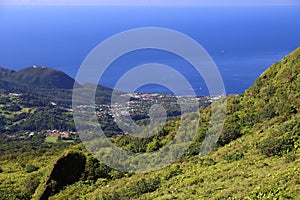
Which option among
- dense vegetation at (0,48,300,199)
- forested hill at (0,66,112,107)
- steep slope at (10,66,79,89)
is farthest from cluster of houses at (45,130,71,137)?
dense vegetation at (0,48,300,199)

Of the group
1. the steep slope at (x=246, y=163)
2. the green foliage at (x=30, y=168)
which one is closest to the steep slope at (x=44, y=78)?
the green foliage at (x=30, y=168)

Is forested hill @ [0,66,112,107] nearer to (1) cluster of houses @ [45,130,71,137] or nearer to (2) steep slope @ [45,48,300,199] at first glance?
(1) cluster of houses @ [45,130,71,137]

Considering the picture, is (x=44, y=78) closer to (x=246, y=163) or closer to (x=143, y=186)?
(x=143, y=186)

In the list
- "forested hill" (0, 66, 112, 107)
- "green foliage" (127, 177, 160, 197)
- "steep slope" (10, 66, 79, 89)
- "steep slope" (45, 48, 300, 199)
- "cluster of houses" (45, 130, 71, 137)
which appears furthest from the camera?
"steep slope" (10, 66, 79, 89)

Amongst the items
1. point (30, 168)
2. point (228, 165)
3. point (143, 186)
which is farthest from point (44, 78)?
point (228, 165)

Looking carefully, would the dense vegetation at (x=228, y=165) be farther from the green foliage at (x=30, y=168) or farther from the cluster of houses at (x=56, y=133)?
the cluster of houses at (x=56, y=133)

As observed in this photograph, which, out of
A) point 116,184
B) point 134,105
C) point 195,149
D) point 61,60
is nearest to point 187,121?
point 195,149
